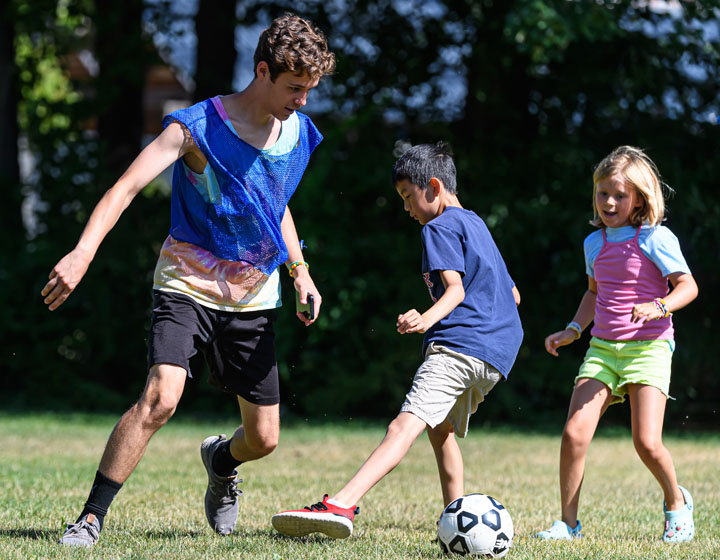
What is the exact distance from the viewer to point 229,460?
486 cm

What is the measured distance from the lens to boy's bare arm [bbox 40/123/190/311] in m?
3.70

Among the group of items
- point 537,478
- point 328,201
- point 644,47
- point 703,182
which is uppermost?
point 644,47

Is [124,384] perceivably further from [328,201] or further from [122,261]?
[328,201]

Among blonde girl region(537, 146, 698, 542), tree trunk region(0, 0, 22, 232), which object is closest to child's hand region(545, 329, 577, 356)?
blonde girl region(537, 146, 698, 542)

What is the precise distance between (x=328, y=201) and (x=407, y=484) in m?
5.18

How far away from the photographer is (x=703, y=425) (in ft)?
39.0

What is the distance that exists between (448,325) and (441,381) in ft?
0.86

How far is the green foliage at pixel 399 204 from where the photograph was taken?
11.3m

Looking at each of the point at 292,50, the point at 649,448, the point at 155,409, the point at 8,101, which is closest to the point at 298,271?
the point at 155,409

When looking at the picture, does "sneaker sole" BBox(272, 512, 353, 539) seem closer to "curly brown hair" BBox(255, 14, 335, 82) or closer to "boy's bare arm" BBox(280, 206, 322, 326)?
"boy's bare arm" BBox(280, 206, 322, 326)

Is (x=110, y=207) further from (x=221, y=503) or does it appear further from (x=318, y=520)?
(x=221, y=503)

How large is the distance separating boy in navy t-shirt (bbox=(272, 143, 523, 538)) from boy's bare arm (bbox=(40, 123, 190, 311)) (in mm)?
1079

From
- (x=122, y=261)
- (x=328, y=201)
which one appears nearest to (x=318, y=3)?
(x=328, y=201)

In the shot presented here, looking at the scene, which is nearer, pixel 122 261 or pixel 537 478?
pixel 537 478
